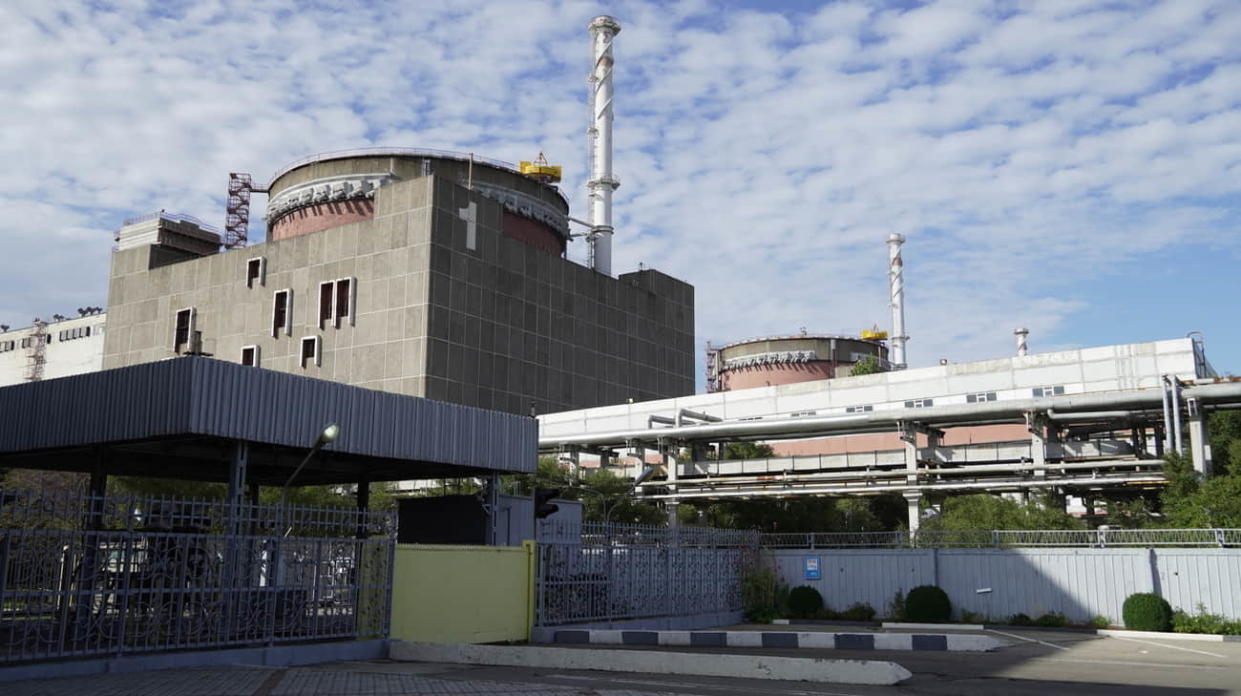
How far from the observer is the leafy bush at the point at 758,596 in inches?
1239

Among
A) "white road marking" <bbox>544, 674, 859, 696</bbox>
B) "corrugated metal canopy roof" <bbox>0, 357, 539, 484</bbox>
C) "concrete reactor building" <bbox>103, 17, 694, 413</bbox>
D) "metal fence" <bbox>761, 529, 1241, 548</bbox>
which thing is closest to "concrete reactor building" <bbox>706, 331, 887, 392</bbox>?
"concrete reactor building" <bbox>103, 17, 694, 413</bbox>

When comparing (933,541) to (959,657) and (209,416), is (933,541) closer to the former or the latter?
(959,657)

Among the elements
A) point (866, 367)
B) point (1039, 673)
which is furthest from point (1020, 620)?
point (866, 367)

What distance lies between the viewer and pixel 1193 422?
137ft

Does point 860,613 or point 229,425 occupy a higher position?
point 229,425

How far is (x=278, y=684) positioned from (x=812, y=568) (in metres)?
21.6

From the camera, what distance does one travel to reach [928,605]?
96.8ft

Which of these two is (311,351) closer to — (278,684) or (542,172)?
→ (542,172)

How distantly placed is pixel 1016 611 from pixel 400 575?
18.0 metres

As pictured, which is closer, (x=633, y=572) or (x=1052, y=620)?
(x=633, y=572)

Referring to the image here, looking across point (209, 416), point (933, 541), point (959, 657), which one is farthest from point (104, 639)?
point (933, 541)

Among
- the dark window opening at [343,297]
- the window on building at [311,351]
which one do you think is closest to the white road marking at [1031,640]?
the dark window opening at [343,297]

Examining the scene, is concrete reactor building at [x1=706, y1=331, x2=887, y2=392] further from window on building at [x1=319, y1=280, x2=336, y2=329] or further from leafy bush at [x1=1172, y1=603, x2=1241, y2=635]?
leafy bush at [x1=1172, y1=603, x2=1241, y2=635]

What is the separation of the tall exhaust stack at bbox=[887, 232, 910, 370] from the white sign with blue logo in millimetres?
64460
